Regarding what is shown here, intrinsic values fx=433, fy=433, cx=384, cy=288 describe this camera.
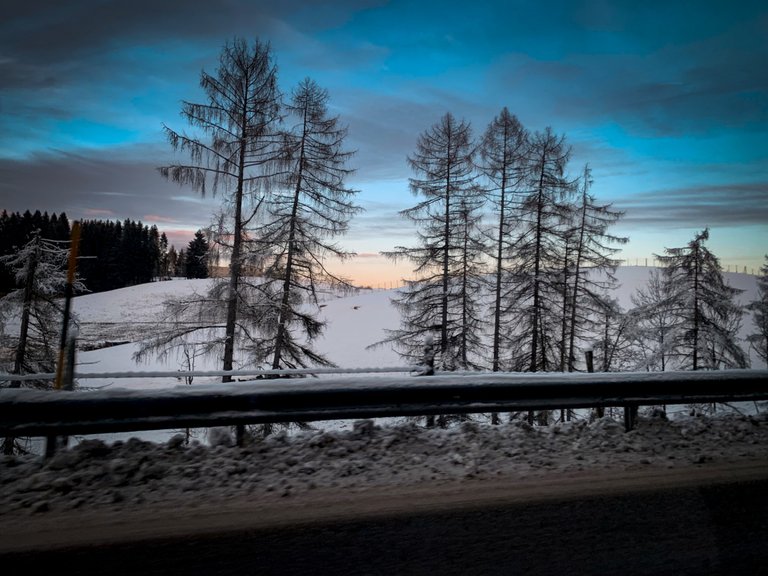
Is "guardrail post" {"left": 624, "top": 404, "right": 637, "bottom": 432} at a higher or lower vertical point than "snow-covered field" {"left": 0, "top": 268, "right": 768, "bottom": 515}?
higher

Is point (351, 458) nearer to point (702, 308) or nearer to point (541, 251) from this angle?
point (541, 251)

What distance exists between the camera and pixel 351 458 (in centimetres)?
402

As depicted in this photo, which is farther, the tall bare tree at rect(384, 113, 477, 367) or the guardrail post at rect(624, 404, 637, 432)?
the tall bare tree at rect(384, 113, 477, 367)

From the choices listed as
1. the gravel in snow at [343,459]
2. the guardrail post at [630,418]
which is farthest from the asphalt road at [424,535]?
the guardrail post at [630,418]

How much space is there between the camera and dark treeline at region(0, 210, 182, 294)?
17.0 metres

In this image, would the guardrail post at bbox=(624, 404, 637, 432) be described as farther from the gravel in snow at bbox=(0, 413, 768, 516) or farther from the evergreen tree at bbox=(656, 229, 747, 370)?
the evergreen tree at bbox=(656, 229, 747, 370)

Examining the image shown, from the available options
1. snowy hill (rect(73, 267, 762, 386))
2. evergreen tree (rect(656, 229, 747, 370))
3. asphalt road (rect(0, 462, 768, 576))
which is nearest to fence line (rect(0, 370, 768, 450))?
asphalt road (rect(0, 462, 768, 576))

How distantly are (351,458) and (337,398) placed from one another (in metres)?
0.62

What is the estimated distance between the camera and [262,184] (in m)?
14.7

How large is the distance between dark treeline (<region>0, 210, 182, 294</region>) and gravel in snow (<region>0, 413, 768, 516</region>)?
13482mm

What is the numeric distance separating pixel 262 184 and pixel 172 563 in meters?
13.6

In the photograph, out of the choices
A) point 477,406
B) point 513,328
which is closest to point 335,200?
point 513,328

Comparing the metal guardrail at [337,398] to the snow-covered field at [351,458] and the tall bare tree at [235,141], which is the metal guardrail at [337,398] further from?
A: the tall bare tree at [235,141]

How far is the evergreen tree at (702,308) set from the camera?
20094 millimetres
